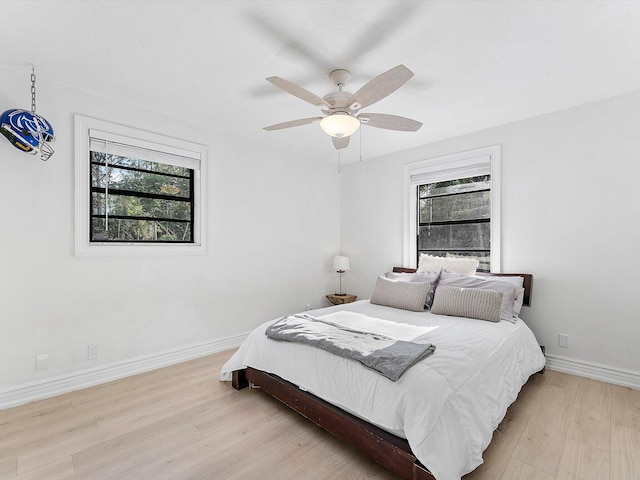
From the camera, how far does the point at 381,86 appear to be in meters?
2.01

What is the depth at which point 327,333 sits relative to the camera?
7.47 feet

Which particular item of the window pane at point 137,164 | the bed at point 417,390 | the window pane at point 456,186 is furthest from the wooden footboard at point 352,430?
the window pane at point 456,186

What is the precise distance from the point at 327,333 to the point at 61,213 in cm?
236

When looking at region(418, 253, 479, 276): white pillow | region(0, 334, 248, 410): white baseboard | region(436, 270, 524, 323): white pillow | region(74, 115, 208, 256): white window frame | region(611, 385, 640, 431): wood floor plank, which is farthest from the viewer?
region(418, 253, 479, 276): white pillow

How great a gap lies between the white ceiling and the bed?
194 cm

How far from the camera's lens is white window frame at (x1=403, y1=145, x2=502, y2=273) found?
3.47 metres

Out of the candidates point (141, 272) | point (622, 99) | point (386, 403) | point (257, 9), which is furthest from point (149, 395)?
point (622, 99)

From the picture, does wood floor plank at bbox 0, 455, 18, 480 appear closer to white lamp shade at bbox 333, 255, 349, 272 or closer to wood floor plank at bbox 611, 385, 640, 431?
white lamp shade at bbox 333, 255, 349, 272

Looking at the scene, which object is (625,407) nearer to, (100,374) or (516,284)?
(516,284)

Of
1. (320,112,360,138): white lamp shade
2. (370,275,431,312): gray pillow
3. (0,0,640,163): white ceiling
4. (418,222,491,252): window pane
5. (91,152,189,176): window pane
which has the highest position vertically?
(0,0,640,163): white ceiling

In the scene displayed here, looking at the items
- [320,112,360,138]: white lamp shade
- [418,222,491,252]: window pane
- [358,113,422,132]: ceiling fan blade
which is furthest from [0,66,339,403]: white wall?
[358,113,422,132]: ceiling fan blade

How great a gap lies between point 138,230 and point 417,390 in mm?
2870

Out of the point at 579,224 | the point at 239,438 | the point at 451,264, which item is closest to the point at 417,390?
the point at 239,438

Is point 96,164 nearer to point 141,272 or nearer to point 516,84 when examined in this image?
point 141,272
